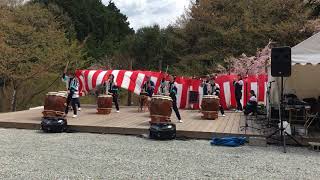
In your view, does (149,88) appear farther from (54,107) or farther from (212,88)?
(54,107)

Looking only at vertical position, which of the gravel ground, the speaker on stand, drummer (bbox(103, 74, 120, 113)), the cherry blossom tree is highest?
the cherry blossom tree

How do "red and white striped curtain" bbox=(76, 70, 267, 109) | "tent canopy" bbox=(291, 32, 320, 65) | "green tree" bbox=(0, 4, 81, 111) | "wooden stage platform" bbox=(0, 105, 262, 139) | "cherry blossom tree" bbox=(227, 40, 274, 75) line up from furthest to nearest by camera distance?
"cherry blossom tree" bbox=(227, 40, 274, 75) → "green tree" bbox=(0, 4, 81, 111) → "red and white striped curtain" bbox=(76, 70, 267, 109) → "wooden stage platform" bbox=(0, 105, 262, 139) → "tent canopy" bbox=(291, 32, 320, 65)

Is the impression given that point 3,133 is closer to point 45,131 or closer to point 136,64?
point 45,131

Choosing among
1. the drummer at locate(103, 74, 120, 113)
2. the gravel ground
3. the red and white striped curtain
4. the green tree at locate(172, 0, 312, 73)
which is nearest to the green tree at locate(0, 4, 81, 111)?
the red and white striped curtain

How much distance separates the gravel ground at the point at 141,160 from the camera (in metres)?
6.88

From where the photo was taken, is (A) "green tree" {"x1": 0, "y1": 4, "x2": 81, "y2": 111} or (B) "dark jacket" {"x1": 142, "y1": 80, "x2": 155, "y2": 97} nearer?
(B) "dark jacket" {"x1": 142, "y1": 80, "x2": 155, "y2": 97}

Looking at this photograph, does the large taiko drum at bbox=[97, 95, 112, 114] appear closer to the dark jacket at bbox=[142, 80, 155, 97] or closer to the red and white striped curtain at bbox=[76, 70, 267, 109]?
the dark jacket at bbox=[142, 80, 155, 97]

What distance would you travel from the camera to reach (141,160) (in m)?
8.02

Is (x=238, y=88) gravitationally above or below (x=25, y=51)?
below

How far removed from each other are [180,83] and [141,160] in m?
10.8

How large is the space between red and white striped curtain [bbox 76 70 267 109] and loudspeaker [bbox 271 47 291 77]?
27.4 feet

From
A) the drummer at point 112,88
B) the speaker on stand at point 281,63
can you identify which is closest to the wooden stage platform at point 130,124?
the drummer at point 112,88

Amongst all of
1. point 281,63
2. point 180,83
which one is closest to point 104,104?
point 180,83

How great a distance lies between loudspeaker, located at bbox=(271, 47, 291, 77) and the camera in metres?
9.66
